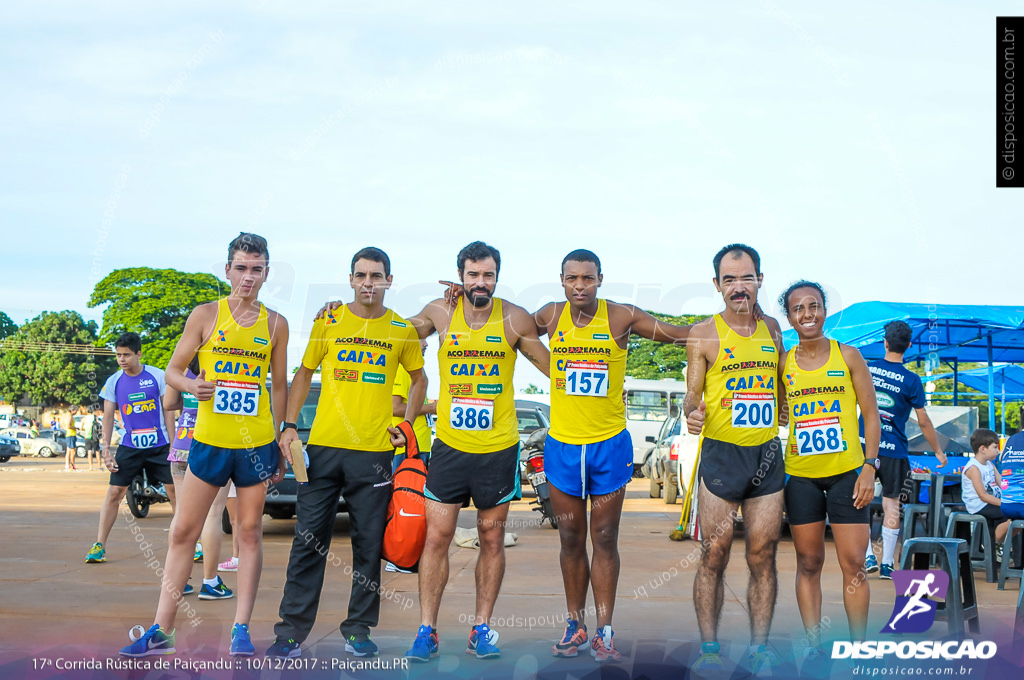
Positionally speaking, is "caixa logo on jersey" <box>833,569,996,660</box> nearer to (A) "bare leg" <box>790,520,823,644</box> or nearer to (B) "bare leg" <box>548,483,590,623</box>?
(A) "bare leg" <box>790,520,823,644</box>

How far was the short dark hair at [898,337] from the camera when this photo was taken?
735cm

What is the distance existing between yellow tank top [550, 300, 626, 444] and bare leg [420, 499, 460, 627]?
0.73m

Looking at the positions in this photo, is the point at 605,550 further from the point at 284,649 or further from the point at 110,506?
the point at 110,506

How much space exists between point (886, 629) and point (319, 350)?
11.5 feet

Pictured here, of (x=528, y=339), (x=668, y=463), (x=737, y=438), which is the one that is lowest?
(x=668, y=463)

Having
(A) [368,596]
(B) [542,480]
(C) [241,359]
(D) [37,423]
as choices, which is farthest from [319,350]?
(D) [37,423]

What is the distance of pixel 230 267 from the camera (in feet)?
15.4

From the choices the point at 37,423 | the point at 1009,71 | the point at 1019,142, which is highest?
the point at 1009,71

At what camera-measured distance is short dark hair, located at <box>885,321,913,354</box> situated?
289 inches

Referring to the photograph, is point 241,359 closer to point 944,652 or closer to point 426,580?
point 426,580

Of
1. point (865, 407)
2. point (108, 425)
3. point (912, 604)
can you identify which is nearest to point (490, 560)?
point (865, 407)

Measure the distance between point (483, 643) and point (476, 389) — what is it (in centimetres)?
131

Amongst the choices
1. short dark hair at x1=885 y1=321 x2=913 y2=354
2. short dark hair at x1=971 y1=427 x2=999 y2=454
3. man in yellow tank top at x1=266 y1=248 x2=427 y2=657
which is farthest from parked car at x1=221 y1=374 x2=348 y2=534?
short dark hair at x1=971 y1=427 x2=999 y2=454

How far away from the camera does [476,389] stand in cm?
470
